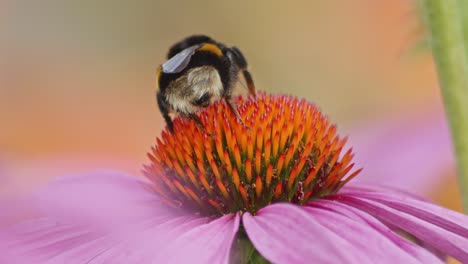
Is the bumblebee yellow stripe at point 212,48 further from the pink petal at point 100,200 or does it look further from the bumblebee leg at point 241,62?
the pink petal at point 100,200

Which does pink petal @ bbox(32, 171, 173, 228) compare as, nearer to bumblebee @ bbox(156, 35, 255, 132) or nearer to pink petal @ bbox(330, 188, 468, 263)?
bumblebee @ bbox(156, 35, 255, 132)

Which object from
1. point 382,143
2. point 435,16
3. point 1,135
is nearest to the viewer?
point 435,16

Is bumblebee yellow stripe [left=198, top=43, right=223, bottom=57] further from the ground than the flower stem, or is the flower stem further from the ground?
bumblebee yellow stripe [left=198, top=43, right=223, bottom=57]

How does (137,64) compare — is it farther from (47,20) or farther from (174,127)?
(174,127)

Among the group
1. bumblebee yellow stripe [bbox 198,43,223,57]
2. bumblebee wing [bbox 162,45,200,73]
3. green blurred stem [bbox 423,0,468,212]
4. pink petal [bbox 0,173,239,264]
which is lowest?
pink petal [bbox 0,173,239,264]

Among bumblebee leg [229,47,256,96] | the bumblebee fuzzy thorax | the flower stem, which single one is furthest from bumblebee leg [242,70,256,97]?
the flower stem

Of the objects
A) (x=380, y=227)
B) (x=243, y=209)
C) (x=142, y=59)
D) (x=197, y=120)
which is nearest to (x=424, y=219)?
(x=380, y=227)

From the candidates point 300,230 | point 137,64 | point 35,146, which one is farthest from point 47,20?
point 300,230
